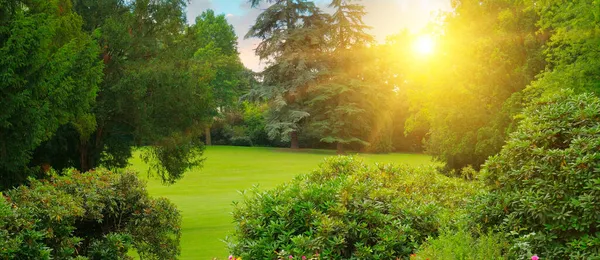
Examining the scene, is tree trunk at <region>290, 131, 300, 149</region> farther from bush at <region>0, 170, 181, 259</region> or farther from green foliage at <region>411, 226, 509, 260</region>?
green foliage at <region>411, 226, 509, 260</region>

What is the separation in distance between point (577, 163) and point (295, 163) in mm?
41841

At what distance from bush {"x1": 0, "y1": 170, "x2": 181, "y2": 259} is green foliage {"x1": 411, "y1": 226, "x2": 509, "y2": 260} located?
520 centimetres

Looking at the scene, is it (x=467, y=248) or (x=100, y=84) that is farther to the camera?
(x=100, y=84)

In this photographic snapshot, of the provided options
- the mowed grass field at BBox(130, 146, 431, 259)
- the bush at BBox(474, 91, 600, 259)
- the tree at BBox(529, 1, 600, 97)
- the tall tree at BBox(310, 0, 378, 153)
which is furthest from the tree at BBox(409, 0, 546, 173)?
the tall tree at BBox(310, 0, 378, 153)

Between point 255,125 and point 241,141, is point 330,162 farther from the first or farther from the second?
point 255,125

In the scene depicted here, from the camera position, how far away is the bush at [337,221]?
711 centimetres

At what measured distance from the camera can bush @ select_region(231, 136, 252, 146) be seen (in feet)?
203

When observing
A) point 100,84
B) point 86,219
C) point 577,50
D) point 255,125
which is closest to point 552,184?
point 86,219

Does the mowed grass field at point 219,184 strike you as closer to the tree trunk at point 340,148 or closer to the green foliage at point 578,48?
the tree trunk at point 340,148

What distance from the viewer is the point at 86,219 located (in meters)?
9.70

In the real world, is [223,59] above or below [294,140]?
above

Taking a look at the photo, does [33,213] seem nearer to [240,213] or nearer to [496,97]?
[240,213]

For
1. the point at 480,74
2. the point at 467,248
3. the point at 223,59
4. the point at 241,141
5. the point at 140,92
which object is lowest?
the point at 467,248

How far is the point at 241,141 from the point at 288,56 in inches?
431
